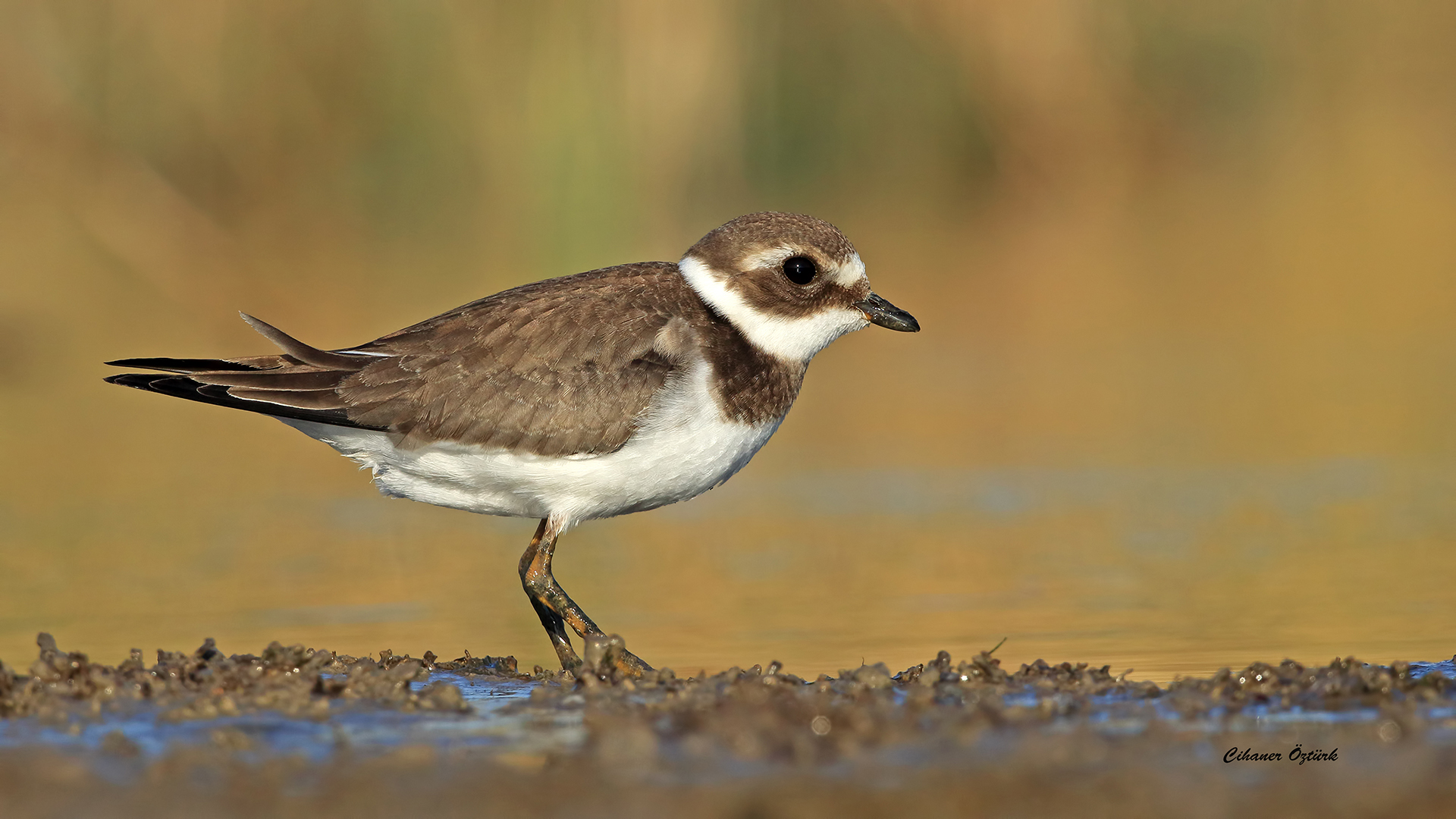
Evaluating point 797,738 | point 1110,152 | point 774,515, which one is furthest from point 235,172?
point 797,738

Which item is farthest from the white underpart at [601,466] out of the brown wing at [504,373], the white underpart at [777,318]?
the white underpart at [777,318]

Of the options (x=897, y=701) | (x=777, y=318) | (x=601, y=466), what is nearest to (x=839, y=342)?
(x=777, y=318)

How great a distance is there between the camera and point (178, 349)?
17406mm

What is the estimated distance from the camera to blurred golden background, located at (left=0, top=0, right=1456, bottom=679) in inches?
398

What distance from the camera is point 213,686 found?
7.06 m

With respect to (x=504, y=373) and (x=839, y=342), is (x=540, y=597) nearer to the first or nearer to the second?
(x=504, y=373)

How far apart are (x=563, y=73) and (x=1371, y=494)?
32.9 feet

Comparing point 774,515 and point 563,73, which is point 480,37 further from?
point 774,515

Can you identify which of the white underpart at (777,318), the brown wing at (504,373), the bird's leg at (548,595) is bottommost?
the bird's leg at (548,595)

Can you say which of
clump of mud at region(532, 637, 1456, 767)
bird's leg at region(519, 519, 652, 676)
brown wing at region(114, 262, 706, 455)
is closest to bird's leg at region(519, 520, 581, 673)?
bird's leg at region(519, 519, 652, 676)

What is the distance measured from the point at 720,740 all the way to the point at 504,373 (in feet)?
10.3

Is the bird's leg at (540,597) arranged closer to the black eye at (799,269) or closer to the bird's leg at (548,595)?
the bird's leg at (548,595)

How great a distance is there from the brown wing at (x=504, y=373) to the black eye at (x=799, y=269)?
504 millimetres

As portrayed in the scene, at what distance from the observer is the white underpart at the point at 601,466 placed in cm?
832
